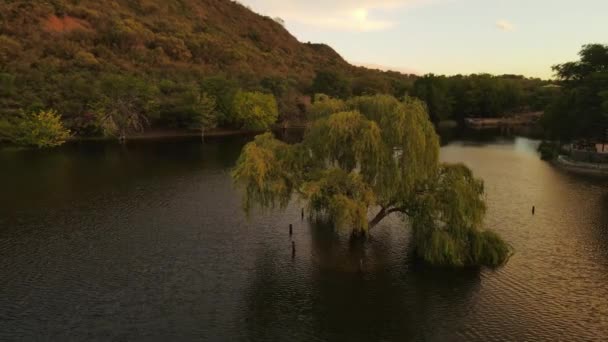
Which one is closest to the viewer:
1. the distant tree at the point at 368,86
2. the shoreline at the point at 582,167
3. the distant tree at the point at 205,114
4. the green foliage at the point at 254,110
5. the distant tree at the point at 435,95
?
the shoreline at the point at 582,167

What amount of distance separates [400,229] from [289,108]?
304 ft

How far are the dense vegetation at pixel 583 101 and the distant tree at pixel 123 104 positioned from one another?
83897 mm

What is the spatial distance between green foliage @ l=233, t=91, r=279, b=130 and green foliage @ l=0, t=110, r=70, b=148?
134 ft

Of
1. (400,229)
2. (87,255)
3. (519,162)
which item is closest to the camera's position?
(87,255)

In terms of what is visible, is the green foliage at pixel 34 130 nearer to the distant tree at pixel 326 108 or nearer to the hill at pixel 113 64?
the hill at pixel 113 64

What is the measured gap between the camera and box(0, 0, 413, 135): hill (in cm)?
10000

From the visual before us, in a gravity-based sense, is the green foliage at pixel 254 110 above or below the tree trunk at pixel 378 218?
above

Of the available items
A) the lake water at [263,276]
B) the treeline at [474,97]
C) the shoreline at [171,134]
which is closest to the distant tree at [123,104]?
the shoreline at [171,134]

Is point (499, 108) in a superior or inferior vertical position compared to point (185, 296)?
superior

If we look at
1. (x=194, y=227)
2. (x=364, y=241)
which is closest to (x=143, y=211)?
(x=194, y=227)

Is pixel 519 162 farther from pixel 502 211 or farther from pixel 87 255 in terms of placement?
pixel 87 255

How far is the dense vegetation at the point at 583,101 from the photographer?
75.3 m

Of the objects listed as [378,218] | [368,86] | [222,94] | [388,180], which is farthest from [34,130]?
[368,86]

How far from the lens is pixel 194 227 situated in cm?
4122
